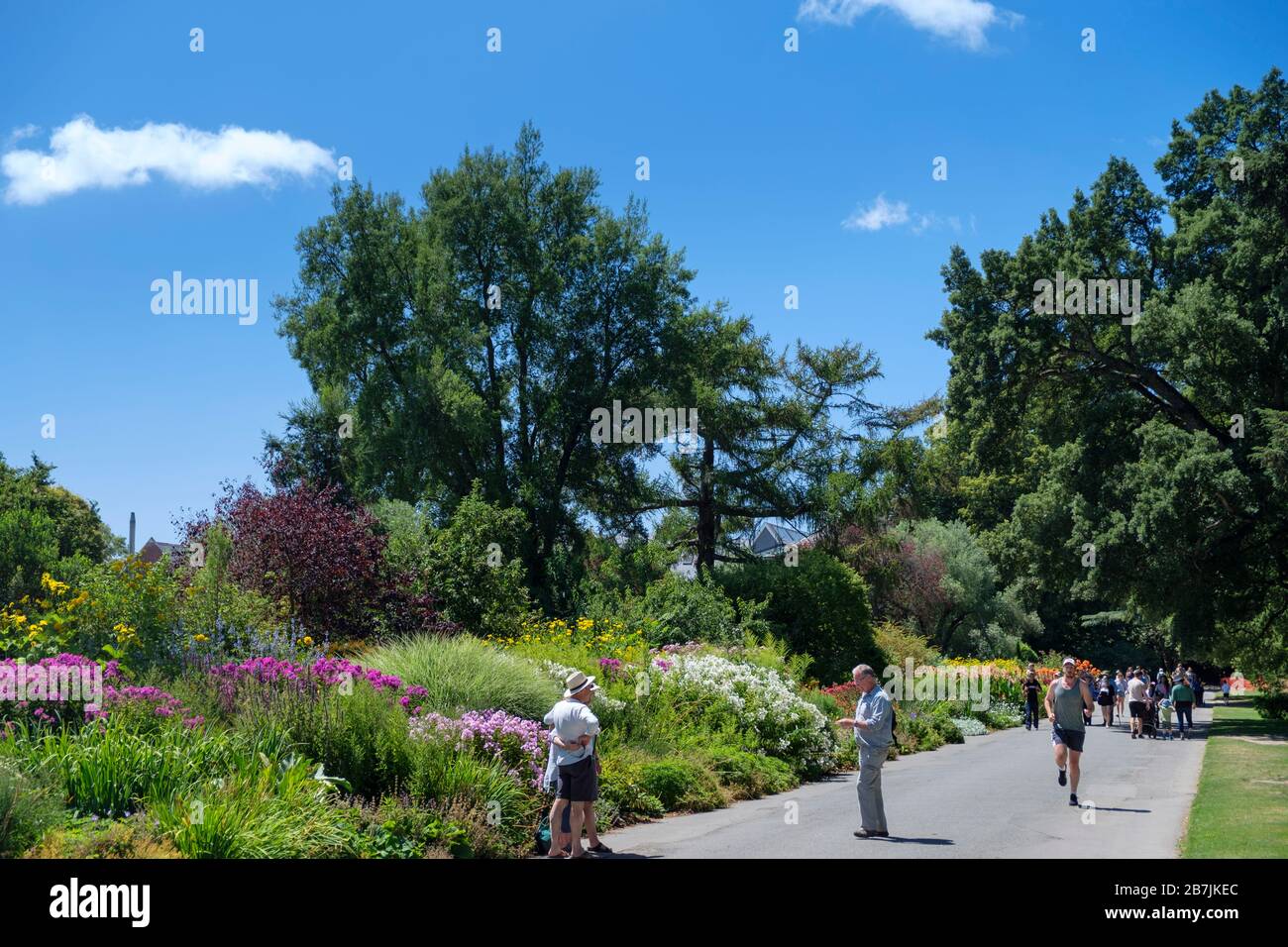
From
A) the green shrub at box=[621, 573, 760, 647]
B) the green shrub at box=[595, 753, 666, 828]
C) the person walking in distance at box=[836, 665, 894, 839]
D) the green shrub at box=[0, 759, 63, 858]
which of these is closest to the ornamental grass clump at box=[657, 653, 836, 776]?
the green shrub at box=[595, 753, 666, 828]

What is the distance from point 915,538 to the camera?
1956 inches

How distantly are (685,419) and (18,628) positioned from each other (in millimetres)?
22551

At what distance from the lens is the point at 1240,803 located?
1378 centimetres

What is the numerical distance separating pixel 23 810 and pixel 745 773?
9598 millimetres

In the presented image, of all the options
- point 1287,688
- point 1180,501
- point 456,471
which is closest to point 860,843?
point 1180,501

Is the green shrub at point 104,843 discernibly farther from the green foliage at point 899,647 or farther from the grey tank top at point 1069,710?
the green foliage at point 899,647

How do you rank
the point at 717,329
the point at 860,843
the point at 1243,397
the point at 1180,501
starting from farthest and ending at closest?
the point at 717,329
the point at 1243,397
the point at 1180,501
the point at 860,843

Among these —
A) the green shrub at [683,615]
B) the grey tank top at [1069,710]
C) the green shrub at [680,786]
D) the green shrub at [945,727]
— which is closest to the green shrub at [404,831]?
the green shrub at [680,786]

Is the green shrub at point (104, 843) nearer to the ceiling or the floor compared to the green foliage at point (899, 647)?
nearer to the ceiling

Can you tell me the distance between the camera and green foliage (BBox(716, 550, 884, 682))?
30.6 m

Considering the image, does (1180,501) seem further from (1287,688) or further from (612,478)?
(1287,688)

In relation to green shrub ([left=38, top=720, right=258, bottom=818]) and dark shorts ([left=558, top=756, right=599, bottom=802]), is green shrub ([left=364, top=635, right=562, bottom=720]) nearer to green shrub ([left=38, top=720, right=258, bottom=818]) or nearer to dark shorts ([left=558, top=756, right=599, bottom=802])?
dark shorts ([left=558, top=756, right=599, bottom=802])

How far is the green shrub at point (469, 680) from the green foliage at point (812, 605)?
1753 cm

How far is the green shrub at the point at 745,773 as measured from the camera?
48.6 feet
